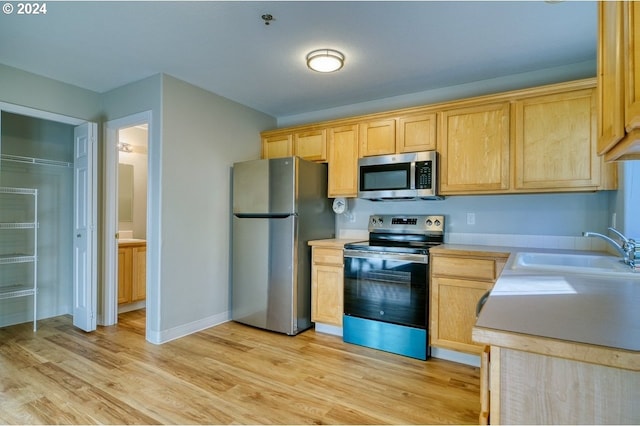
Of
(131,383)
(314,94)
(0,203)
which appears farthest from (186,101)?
(131,383)

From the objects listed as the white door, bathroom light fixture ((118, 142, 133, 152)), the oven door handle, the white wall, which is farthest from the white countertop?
bathroom light fixture ((118, 142, 133, 152))

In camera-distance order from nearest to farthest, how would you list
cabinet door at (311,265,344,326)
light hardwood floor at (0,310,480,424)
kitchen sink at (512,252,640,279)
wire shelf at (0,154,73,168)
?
kitchen sink at (512,252,640,279), light hardwood floor at (0,310,480,424), cabinet door at (311,265,344,326), wire shelf at (0,154,73,168)

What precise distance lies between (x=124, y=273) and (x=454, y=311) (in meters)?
3.59

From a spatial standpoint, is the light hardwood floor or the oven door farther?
the oven door

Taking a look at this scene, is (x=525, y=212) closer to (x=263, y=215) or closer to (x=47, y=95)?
(x=263, y=215)

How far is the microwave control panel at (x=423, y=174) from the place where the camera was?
9.64 ft

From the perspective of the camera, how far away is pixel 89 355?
272 cm

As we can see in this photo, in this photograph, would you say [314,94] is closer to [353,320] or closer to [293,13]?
[293,13]

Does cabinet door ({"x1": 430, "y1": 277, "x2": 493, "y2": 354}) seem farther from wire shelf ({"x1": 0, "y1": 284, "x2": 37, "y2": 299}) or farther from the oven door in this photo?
wire shelf ({"x1": 0, "y1": 284, "x2": 37, "y2": 299})

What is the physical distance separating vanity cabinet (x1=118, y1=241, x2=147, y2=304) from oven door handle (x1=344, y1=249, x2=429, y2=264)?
2619mm

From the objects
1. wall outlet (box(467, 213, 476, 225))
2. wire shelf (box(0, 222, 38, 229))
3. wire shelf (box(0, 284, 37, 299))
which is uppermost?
wall outlet (box(467, 213, 476, 225))

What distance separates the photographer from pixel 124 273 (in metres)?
3.91

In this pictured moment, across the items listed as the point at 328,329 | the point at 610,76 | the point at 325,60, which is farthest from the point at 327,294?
the point at 610,76

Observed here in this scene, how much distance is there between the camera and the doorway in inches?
136
